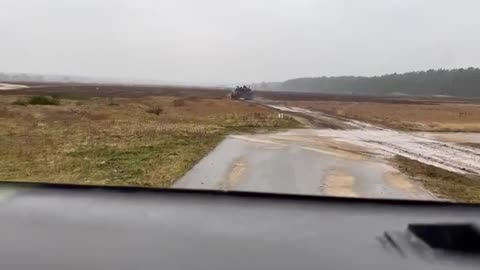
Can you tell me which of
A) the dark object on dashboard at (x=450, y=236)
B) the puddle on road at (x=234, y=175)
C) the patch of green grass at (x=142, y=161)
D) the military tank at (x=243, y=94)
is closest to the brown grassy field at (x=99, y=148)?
the patch of green grass at (x=142, y=161)

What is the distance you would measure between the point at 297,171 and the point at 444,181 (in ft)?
11.7

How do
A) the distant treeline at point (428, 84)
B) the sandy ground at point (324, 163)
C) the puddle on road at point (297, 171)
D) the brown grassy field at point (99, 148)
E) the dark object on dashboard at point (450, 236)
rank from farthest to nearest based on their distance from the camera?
the distant treeline at point (428, 84) → the brown grassy field at point (99, 148) → the sandy ground at point (324, 163) → the puddle on road at point (297, 171) → the dark object on dashboard at point (450, 236)

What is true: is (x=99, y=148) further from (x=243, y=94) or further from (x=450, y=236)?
(x=243, y=94)

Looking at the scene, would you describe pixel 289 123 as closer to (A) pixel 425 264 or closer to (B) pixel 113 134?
(B) pixel 113 134

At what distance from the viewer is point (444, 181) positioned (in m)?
10.3

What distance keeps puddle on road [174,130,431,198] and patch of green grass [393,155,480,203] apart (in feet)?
1.74

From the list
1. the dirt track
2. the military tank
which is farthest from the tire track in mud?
the military tank

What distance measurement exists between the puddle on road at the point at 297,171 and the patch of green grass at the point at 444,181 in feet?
1.74

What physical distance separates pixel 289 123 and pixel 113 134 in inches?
425

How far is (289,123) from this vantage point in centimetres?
2450

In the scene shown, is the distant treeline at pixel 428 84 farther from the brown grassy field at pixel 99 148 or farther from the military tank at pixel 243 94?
the brown grassy field at pixel 99 148

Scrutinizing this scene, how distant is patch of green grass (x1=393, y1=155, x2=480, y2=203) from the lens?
8.82 m

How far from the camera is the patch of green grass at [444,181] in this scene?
28.9 ft

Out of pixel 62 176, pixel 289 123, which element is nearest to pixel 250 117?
pixel 289 123
